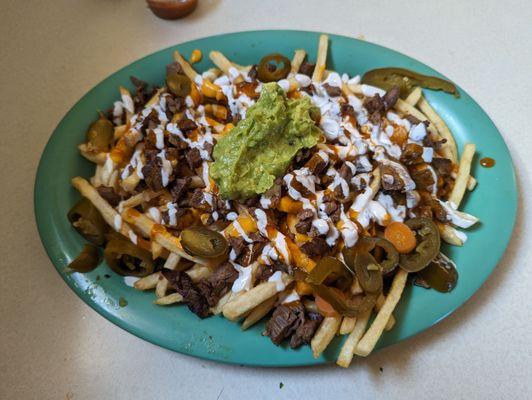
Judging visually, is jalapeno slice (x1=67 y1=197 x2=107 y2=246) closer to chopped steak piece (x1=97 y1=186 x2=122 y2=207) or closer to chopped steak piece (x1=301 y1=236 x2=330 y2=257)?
chopped steak piece (x1=97 y1=186 x2=122 y2=207)

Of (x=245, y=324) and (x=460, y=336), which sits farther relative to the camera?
(x=460, y=336)

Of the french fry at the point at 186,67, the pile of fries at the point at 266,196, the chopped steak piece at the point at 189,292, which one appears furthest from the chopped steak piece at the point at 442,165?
the french fry at the point at 186,67

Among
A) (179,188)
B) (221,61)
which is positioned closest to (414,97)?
(221,61)

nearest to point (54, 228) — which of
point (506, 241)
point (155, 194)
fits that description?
point (155, 194)

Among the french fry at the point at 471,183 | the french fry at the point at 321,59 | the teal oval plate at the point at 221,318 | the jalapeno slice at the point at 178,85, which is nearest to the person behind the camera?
the teal oval plate at the point at 221,318

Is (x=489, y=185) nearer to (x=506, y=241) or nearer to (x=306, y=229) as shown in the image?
(x=506, y=241)

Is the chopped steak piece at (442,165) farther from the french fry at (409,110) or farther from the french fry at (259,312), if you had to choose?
the french fry at (259,312)
